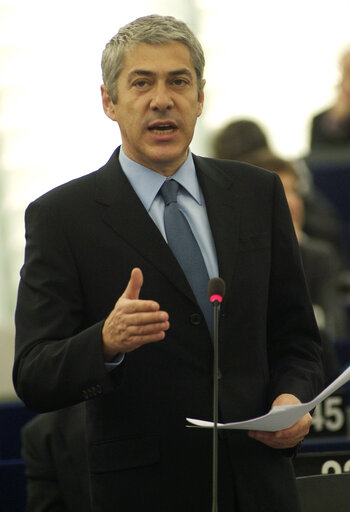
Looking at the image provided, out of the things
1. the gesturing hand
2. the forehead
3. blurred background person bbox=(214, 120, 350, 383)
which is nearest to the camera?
the gesturing hand

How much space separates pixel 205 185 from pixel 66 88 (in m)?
6.92

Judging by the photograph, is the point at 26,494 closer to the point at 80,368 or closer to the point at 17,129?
the point at 80,368

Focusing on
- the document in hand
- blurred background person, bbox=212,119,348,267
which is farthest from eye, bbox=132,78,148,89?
blurred background person, bbox=212,119,348,267

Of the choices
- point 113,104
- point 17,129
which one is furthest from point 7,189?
point 113,104

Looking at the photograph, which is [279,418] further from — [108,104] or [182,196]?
[108,104]

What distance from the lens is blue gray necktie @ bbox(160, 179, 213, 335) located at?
101 inches

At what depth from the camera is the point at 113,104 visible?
8.84 ft

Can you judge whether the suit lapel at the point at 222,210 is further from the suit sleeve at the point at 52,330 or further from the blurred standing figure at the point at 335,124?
the blurred standing figure at the point at 335,124

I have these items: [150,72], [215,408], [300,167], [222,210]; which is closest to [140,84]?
[150,72]

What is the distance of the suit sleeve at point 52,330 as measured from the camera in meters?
2.43

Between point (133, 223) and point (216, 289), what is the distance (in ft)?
1.11

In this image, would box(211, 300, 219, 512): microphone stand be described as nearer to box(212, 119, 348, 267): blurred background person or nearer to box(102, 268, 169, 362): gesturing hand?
box(102, 268, 169, 362): gesturing hand

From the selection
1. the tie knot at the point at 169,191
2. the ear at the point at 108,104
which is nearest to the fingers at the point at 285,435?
the tie knot at the point at 169,191

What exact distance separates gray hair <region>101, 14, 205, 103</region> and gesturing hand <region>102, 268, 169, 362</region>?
0.54 metres
